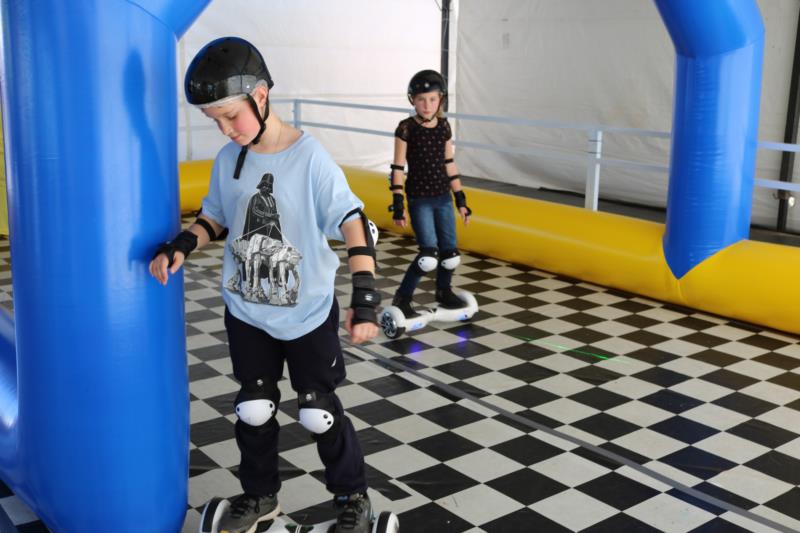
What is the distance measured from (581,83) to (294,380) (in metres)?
9.00

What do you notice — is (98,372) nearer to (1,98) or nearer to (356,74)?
(1,98)

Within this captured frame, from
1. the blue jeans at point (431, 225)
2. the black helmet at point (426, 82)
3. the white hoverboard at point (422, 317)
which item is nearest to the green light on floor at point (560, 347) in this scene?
the white hoverboard at point (422, 317)

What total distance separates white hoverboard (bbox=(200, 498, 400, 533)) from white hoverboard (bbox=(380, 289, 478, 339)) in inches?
95.2

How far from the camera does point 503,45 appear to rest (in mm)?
12219

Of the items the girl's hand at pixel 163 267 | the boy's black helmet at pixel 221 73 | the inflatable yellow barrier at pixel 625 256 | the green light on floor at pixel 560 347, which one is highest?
the boy's black helmet at pixel 221 73

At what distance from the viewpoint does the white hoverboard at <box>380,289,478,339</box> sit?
547 centimetres

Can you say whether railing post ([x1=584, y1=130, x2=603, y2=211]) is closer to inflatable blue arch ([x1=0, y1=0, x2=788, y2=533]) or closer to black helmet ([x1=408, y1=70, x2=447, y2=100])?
black helmet ([x1=408, y1=70, x2=447, y2=100])

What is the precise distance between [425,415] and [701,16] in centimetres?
306

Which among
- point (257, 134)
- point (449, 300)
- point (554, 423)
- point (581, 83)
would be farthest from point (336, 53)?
point (257, 134)

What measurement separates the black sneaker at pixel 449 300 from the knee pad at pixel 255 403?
2.99 m

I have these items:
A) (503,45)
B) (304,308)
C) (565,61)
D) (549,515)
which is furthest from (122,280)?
(503,45)

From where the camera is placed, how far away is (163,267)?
2.71m

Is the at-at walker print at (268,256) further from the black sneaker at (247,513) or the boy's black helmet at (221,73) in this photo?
the black sneaker at (247,513)

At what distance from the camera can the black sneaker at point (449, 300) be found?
19.2 feet
